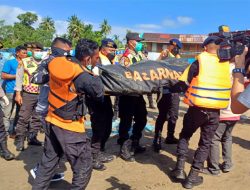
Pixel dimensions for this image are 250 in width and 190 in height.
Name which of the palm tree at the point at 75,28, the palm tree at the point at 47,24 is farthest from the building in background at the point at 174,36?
the palm tree at the point at 47,24

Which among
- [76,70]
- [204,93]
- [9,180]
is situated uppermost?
[76,70]

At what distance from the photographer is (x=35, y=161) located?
18.2 ft

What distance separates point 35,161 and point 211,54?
3.21 meters

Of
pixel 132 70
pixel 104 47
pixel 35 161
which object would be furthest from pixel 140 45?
pixel 35 161

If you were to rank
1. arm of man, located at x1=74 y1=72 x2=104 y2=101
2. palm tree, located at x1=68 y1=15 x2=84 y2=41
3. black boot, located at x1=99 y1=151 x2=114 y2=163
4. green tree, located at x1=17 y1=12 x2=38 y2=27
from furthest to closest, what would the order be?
green tree, located at x1=17 y1=12 x2=38 y2=27, palm tree, located at x1=68 y1=15 x2=84 y2=41, black boot, located at x1=99 y1=151 x2=114 y2=163, arm of man, located at x1=74 y1=72 x2=104 y2=101

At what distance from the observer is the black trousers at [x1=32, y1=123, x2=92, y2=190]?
3.71 metres

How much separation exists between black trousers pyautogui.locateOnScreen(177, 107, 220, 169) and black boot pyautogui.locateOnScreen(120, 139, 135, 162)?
109 cm

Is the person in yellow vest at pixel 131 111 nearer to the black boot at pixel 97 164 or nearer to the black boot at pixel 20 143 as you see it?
the black boot at pixel 97 164

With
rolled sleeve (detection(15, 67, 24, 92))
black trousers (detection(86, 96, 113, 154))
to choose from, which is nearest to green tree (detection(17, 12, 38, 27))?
rolled sleeve (detection(15, 67, 24, 92))

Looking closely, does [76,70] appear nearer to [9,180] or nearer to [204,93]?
[204,93]

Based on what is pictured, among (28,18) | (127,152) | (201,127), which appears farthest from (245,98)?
(28,18)

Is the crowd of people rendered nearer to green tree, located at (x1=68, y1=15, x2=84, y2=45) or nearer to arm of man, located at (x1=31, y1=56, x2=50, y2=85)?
arm of man, located at (x1=31, y1=56, x2=50, y2=85)

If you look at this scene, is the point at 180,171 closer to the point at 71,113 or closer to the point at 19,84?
the point at 71,113

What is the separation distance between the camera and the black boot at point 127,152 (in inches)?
219
